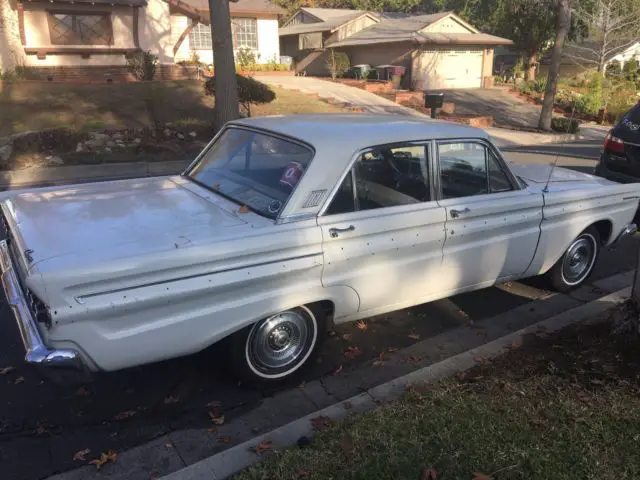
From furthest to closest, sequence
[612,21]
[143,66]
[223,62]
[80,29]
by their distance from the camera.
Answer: [612,21] < [80,29] < [143,66] < [223,62]

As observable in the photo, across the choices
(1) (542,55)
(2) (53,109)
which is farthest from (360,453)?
(1) (542,55)

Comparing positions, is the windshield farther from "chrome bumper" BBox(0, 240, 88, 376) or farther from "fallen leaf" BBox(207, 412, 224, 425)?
"chrome bumper" BBox(0, 240, 88, 376)

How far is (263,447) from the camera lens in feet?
9.84

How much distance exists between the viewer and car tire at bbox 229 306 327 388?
11.5 ft

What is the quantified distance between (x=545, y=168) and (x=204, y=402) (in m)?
4.06

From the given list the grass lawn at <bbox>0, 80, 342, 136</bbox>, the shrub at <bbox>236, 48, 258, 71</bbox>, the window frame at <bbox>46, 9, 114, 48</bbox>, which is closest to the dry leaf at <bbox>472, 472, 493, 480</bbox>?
the grass lawn at <bbox>0, 80, 342, 136</bbox>

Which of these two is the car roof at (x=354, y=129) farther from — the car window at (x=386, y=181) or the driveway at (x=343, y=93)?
the driveway at (x=343, y=93)

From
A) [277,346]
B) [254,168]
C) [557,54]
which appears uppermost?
[557,54]

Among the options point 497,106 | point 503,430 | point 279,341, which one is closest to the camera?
point 503,430

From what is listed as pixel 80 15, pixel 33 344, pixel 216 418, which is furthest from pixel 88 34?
pixel 216 418

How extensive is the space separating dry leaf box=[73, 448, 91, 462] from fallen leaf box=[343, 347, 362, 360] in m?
1.87

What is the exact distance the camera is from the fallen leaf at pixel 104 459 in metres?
2.97

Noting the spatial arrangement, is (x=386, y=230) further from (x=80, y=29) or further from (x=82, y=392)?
(x=80, y=29)

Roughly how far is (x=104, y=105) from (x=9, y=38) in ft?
23.5
